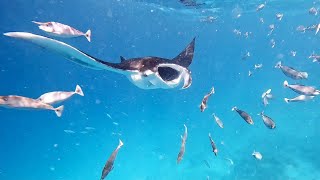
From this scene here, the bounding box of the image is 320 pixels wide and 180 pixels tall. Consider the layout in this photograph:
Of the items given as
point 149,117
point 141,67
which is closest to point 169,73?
point 141,67

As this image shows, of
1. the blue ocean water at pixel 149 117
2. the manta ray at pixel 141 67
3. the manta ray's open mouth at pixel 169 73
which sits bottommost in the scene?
the blue ocean water at pixel 149 117

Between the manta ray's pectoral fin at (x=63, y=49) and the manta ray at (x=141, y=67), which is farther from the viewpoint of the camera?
the manta ray at (x=141, y=67)

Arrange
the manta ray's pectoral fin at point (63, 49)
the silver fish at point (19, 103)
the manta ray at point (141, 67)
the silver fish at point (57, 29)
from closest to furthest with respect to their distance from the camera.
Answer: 1. the manta ray's pectoral fin at point (63, 49)
2. the manta ray at point (141, 67)
3. the silver fish at point (19, 103)
4. the silver fish at point (57, 29)

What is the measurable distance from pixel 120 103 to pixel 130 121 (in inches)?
243

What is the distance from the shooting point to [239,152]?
2394 centimetres

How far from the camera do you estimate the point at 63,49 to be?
424 centimetres

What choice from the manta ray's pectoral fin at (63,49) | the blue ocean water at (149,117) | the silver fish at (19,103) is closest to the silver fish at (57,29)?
the silver fish at (19,103)

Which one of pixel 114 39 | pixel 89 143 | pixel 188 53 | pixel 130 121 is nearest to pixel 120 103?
pixel 130 121

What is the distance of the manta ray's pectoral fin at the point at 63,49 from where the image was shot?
12.4 feet

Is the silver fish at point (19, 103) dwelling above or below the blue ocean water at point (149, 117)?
above

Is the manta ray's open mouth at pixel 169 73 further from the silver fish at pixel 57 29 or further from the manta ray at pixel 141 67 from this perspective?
the silver fish at pixel 57 29

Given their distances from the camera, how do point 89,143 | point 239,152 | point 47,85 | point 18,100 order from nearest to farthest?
point 18,100
point 239,152
point 47,85
point 89,143

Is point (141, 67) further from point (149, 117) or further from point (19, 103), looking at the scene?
point (149, 117)

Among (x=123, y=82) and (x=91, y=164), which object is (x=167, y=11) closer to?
(x=123, y=82)
